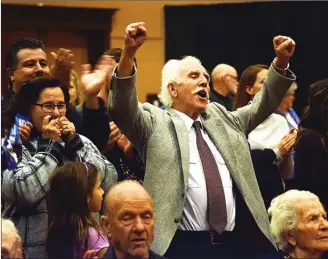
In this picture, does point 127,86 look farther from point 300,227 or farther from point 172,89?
point 300,227

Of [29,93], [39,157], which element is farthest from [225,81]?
[39,157]

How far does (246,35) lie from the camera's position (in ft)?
21.6

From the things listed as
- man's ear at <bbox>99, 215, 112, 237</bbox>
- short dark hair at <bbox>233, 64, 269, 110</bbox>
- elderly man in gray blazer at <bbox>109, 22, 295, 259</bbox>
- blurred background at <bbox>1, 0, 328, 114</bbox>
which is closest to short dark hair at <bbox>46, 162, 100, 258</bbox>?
man's ear at <bbox>99, 215, 112, 237</bbox>

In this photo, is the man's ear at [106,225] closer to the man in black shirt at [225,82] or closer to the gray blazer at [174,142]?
the gray blazer at [174,142]

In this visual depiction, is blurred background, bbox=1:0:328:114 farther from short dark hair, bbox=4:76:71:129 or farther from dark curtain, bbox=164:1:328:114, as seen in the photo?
short dark hair, bbox=4:76:71:129

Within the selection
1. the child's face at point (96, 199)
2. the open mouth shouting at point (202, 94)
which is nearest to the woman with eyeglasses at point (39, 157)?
the child's face at point (96, 199)

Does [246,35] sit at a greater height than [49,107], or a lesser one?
lesser

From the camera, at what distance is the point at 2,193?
3439mm

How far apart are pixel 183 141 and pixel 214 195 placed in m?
0.25

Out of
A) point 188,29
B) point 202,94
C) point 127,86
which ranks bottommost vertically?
point 188,29

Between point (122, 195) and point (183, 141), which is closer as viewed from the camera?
point (122, 195)

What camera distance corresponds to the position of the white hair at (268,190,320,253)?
3.62 m

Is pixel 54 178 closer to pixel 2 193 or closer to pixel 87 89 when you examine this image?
pixel 2 193

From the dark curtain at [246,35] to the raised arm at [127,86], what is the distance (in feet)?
9.73
